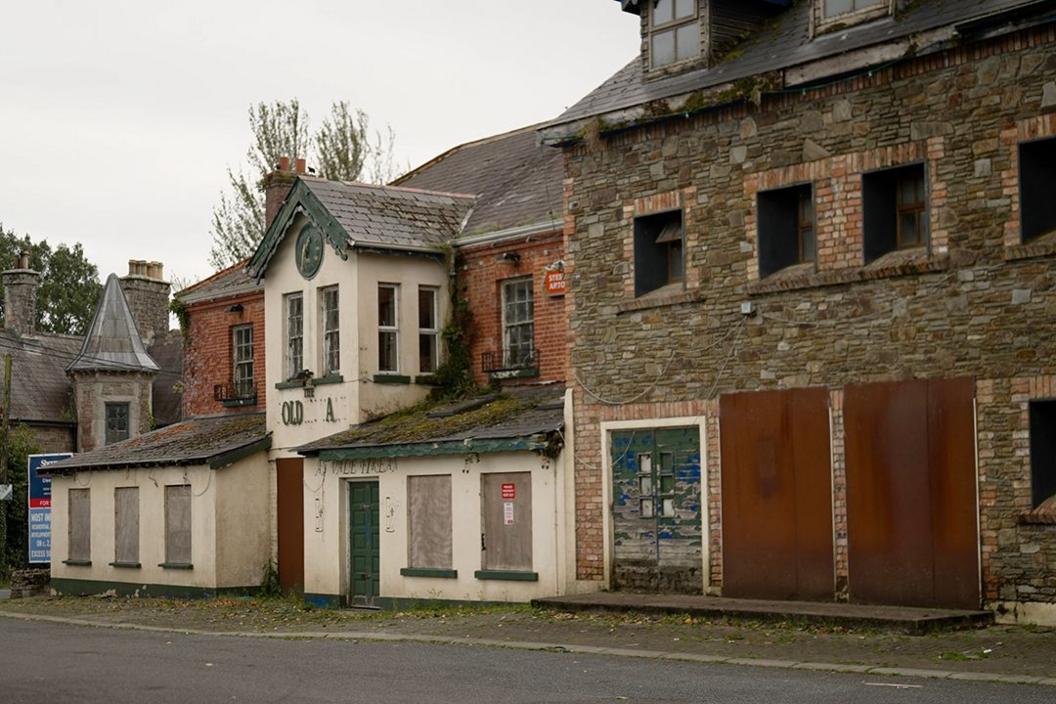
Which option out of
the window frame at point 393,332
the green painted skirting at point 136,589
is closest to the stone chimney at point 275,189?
the window frame at point 393,332

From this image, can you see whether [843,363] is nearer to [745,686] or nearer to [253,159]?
[745,686]

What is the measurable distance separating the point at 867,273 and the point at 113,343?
116 ft

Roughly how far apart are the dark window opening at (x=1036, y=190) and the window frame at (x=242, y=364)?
1931 centimetres

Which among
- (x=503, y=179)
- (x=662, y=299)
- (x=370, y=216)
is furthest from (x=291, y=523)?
(x=662, y=299)

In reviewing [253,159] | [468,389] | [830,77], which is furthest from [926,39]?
[253,159]

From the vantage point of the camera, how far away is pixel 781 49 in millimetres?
20594

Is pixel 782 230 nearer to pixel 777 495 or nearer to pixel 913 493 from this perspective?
pixel 777 495

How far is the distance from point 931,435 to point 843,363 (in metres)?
1.51

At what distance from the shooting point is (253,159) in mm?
53344

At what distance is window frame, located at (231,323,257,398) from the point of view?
33.4 meters

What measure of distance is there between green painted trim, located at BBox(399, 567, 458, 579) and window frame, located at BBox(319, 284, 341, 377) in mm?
4367

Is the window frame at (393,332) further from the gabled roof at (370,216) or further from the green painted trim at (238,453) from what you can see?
the green painted trim at (238,453)

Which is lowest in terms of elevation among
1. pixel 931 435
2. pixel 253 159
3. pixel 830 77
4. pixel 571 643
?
pixel 571 643

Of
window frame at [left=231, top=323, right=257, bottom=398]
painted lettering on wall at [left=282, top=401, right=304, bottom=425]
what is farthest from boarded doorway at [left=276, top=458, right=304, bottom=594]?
window frame at [left=231, top=323, right=257, bottom=398]
